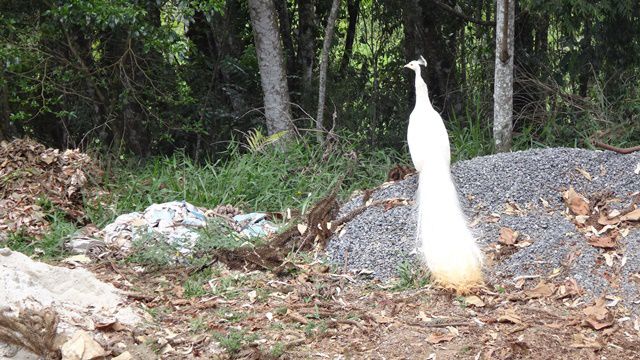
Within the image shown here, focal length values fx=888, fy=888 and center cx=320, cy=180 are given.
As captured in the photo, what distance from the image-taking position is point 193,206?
7.20 m

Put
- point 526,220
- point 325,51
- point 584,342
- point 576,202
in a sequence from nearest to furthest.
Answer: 1. point 584,342
2. point 526,220
3. point 576,202
4. point 325,51

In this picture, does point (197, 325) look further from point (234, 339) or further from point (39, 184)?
point (39, 184)

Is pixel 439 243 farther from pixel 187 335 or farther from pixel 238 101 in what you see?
pixel 238 101

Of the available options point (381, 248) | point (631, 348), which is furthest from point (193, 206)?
point (631, 348)

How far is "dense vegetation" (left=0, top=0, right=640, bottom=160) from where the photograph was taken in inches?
324

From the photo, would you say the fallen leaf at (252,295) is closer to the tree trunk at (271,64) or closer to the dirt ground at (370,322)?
the dirt ground at (370,322)

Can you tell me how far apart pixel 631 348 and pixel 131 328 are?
276cm

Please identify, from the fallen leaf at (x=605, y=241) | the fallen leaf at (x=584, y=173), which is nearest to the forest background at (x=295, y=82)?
the fallen leaf at (x=584, y=173)

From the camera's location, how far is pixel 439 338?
4875 mm

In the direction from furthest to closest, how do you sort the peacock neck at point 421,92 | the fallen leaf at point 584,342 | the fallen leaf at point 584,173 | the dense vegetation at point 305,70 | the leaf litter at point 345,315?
the dense vegetation at point 305,70
the peacock neck at point 421,92
the fallen leaf at point 584,173
the leaf litter at point 345,315
the fallen leaf at point 584,342

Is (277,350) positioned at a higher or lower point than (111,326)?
lower

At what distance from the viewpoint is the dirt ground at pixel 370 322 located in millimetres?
4777

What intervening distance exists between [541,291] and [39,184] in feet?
13.9

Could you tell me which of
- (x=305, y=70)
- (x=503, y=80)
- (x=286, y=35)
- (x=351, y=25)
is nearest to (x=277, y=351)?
(x=503, y=80)
